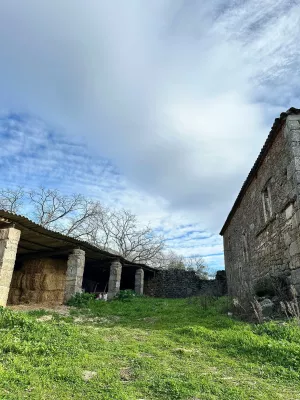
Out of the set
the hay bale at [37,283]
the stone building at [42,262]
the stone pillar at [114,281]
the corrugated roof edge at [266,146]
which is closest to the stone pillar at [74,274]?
the stone building at [42,262]

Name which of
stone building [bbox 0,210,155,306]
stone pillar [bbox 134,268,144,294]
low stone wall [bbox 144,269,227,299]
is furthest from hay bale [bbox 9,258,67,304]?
low stone wall [bbox 144,269,227,299]

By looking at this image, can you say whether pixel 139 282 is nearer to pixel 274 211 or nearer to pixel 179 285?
pixel 179 285

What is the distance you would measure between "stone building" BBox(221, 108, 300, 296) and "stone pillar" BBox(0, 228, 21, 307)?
274 inches

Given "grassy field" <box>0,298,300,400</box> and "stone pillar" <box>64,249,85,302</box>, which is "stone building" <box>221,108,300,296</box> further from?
"stone pillar" <box>64,249,85,302</box>

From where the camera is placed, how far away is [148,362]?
13.0 feet

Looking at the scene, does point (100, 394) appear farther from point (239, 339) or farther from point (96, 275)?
point (96, 275)

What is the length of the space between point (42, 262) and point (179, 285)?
411 inches

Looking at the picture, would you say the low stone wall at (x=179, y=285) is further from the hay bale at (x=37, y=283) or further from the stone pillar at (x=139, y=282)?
the hay bale at (x=37, y=283)

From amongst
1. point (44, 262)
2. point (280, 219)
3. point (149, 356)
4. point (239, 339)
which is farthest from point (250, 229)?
point (44, 262)

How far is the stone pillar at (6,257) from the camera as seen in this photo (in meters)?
8.00

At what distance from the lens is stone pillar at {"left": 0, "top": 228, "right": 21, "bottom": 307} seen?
7996 millimetres

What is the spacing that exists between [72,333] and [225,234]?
44.9ft

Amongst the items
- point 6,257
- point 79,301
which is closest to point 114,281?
point 79,301

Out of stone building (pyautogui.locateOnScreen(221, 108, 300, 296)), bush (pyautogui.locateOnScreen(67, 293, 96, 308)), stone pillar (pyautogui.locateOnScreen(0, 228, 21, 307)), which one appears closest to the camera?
stone building (pyautogui.locateOnScreen(221, 108, 300, 296))
